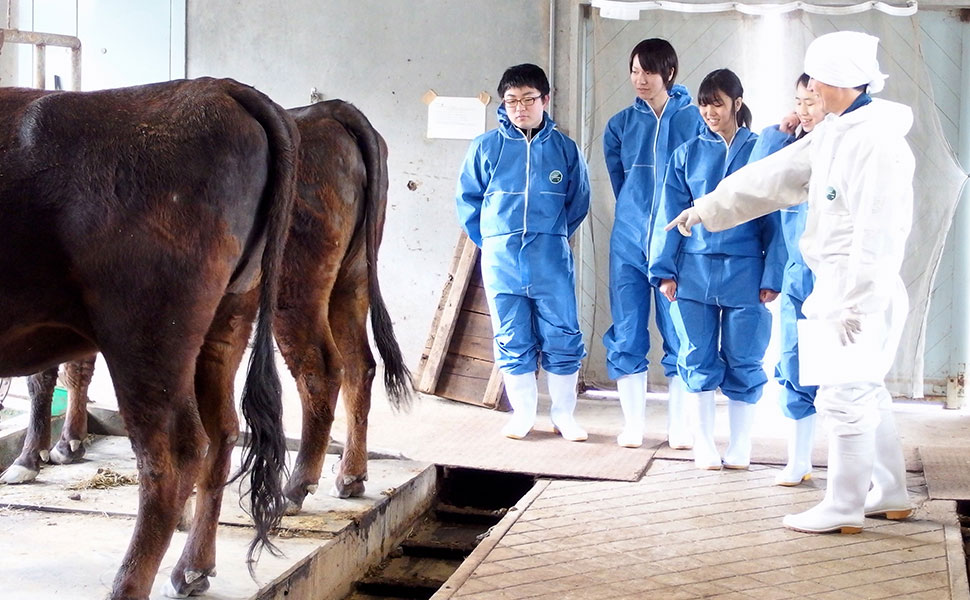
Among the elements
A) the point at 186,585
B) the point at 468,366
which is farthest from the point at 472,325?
the point at 186,585

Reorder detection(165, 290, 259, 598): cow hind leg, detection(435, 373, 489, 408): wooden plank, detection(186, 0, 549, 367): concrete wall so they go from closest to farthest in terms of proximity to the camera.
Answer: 1. detection(165, 290, 259, 598): cow hind leg
2. detection(435, 373, 489, 408): wooden plank
3. detection(186, 0, 549, 367): concrete wall

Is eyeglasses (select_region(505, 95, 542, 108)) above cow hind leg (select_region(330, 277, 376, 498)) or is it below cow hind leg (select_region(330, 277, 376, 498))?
above

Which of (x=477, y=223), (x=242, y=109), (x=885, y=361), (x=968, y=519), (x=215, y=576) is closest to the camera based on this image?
(x=242, y=109)

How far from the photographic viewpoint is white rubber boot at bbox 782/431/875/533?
3.83 meters

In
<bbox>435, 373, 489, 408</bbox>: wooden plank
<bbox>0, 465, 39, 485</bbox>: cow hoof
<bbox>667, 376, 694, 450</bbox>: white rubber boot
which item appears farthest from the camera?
<bbox>435, 373, 489, 408</bbox>: wooden plank

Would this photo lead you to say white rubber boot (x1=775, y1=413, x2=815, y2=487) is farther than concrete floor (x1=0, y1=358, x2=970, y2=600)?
Yes

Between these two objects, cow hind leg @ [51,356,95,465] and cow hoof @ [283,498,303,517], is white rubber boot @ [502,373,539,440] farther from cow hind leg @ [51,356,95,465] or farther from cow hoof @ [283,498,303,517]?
cow hind leg @ [51,356,95,465]

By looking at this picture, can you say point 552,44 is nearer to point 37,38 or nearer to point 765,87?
point 765,87

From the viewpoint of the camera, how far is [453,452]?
16.7 feet

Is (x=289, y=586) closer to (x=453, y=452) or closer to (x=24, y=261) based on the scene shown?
(x=24, y=261)

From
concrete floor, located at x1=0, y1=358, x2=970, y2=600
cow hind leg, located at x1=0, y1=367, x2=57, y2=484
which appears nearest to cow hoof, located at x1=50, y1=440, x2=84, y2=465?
cow hind leg, located at x1=0, y1=367, x2=57, y2=484

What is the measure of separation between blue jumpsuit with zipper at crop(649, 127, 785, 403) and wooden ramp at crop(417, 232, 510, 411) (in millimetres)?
1931

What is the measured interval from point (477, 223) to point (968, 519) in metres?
2.60

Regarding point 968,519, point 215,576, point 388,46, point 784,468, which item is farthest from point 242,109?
point 388,46
